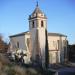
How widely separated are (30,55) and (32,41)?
195 cm

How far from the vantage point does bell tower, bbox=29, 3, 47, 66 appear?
34.6 metres

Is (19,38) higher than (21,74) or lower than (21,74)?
higher

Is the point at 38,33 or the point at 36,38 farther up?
the point at 38,33

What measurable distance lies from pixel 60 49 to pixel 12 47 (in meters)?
8.57

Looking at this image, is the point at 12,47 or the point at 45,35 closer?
the point at 45,35

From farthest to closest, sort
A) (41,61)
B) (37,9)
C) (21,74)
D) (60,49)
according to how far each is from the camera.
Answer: (60,49), (37,9), (41,61), (21,74)

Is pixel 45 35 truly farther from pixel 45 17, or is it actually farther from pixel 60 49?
pixel 60 49

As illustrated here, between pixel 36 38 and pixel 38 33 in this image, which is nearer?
pixel 36 38

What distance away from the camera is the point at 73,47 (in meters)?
51.7

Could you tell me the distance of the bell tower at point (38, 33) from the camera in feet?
113

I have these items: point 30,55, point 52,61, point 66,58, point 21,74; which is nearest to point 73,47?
point 66,58

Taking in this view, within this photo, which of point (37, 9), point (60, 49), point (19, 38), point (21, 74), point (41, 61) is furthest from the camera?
point (60, 49)

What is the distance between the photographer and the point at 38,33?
35594mm

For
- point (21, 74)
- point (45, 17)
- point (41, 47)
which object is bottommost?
point (21, 74)
